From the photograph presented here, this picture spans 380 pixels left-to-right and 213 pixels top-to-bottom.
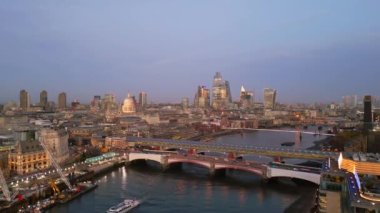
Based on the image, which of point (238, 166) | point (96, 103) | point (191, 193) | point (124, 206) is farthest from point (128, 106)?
point (124, 206)

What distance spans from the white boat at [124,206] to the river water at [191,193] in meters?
0.15

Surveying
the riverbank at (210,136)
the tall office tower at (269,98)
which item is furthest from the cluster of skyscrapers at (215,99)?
the riverbank at (210,136)

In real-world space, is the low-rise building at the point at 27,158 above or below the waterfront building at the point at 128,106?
below

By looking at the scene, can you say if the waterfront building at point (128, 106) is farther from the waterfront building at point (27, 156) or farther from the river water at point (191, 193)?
the river water at point (191, 193)

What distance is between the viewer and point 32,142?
48.8 ft

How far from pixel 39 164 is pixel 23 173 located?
3.23 feet

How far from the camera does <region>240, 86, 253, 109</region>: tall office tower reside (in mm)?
80075

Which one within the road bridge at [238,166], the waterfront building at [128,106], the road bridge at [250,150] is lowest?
the road bridge at [238,166]

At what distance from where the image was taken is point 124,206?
9945mm

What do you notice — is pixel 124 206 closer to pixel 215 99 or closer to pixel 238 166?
pixel 238 166

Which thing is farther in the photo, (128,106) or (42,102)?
(42,102)

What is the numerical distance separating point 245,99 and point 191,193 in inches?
2845

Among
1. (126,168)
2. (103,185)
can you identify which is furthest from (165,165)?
(103,185)

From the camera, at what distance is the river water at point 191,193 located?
10.4 m
